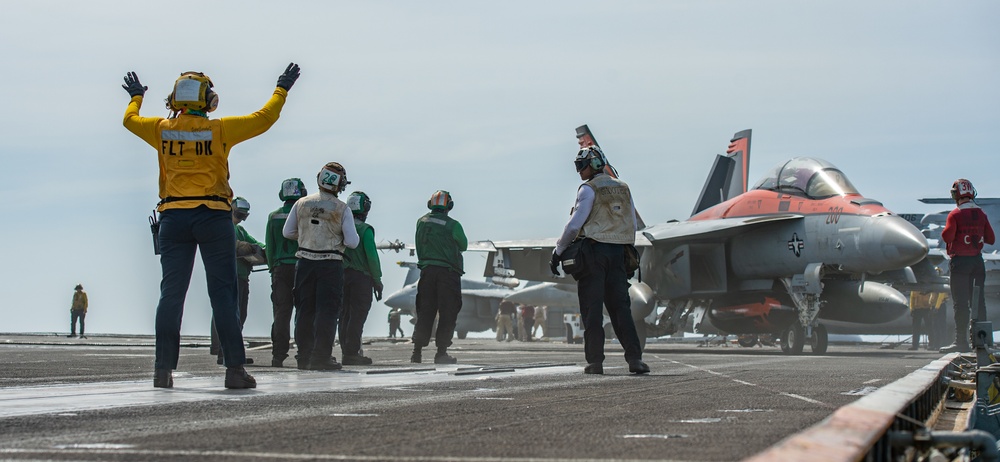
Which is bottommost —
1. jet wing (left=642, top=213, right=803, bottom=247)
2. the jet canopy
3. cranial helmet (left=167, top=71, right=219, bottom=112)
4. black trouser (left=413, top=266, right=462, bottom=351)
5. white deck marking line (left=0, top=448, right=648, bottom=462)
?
white deck marking line (left=0, top=448, right=648, bottom=462)

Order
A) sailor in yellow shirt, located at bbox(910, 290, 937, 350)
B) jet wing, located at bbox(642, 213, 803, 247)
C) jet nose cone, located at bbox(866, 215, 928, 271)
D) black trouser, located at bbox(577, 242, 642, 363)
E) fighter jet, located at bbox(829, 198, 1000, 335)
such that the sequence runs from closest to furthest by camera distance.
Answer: black trouser, located at bbox(577, 242, 642, 363) < jet nose cone, located at bbox(866, 215, 928, 271) < jet wing, located at bbox(642, 213, 803, 247) < fighter jet, located at bbox(829, 198, 1000, 335) < sailor in yellow shirt, located at bbox(910, 290, 937, 350)

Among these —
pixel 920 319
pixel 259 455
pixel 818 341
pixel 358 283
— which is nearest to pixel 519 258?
pixel 818 341

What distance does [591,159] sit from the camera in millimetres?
9648

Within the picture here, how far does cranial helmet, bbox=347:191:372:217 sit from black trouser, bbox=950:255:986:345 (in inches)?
287

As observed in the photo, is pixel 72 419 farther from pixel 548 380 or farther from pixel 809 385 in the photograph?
pixel 809 385

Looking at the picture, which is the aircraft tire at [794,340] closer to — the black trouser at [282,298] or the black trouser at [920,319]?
the black trouser at [282,298]

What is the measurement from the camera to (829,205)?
60.8 feet

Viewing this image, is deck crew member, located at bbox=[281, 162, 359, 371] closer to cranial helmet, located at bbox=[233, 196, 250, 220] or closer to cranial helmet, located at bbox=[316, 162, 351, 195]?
cranial helmet, located at bbox=[316, 162, 351, 195]

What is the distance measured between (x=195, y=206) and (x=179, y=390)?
1078 millimetres

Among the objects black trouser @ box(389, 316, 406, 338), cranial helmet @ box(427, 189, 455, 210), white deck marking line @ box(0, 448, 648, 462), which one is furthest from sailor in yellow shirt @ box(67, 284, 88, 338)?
white deck marking line @ box(0, 448, 648, 462)

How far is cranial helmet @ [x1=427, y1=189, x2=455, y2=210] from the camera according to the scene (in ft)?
43.1

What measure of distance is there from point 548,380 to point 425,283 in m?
5.12

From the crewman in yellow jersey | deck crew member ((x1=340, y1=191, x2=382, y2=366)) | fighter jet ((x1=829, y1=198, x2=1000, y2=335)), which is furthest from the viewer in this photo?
fighter jet ((x1=829, y1=198, x2=1000, y2=335))

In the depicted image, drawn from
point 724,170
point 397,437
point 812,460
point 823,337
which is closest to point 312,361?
point 397,437
